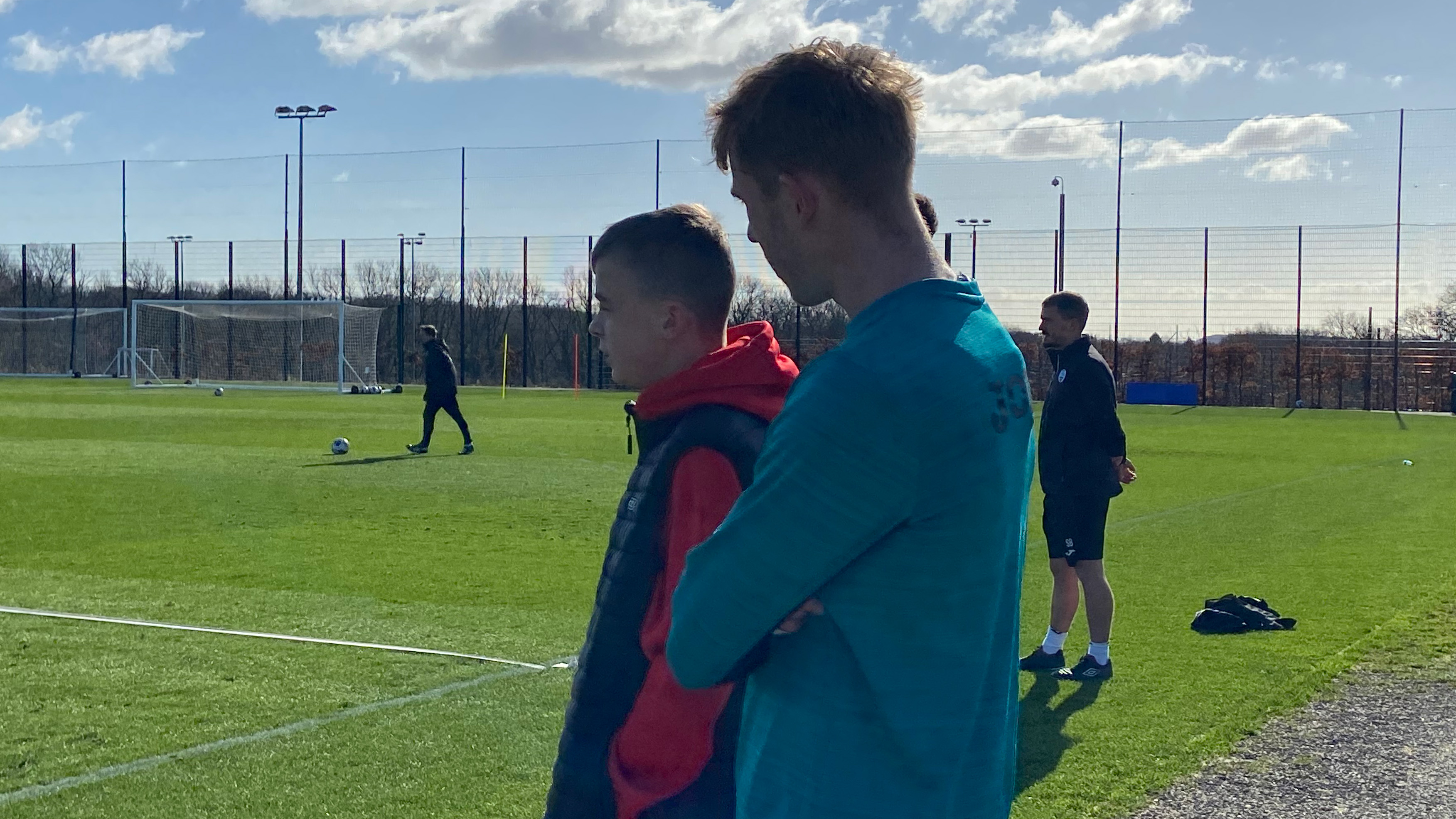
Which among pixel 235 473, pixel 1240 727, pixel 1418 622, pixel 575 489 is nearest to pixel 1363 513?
pixel 1418 622

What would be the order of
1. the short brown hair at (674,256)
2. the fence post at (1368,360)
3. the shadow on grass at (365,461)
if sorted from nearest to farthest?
the short brown hair at (674,256), the shadow on grass at (365,461), the fence post at (1368,360)

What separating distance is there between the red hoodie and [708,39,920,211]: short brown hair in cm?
49

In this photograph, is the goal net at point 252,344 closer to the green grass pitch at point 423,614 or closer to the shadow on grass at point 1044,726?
the green grass pitch at point 423,614

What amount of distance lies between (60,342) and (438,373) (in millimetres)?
42985

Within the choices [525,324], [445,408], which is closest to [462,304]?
[525,324]

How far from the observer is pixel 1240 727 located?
5.61 meters

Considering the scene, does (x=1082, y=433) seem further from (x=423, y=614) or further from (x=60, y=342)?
(x=60, y=342)

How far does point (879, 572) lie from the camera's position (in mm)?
1579

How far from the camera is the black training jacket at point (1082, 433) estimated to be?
6.69 metres

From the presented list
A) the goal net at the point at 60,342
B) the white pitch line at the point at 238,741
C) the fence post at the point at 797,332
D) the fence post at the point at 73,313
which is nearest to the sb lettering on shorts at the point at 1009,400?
the white pitch line at the point at 238,741

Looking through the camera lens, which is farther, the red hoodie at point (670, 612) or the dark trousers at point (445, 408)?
the dark trousers at point (445, 408)

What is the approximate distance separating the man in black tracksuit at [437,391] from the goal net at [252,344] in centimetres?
2708

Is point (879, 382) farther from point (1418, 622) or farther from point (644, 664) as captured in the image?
point (1418, 622)

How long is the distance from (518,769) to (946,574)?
11.8 ft
